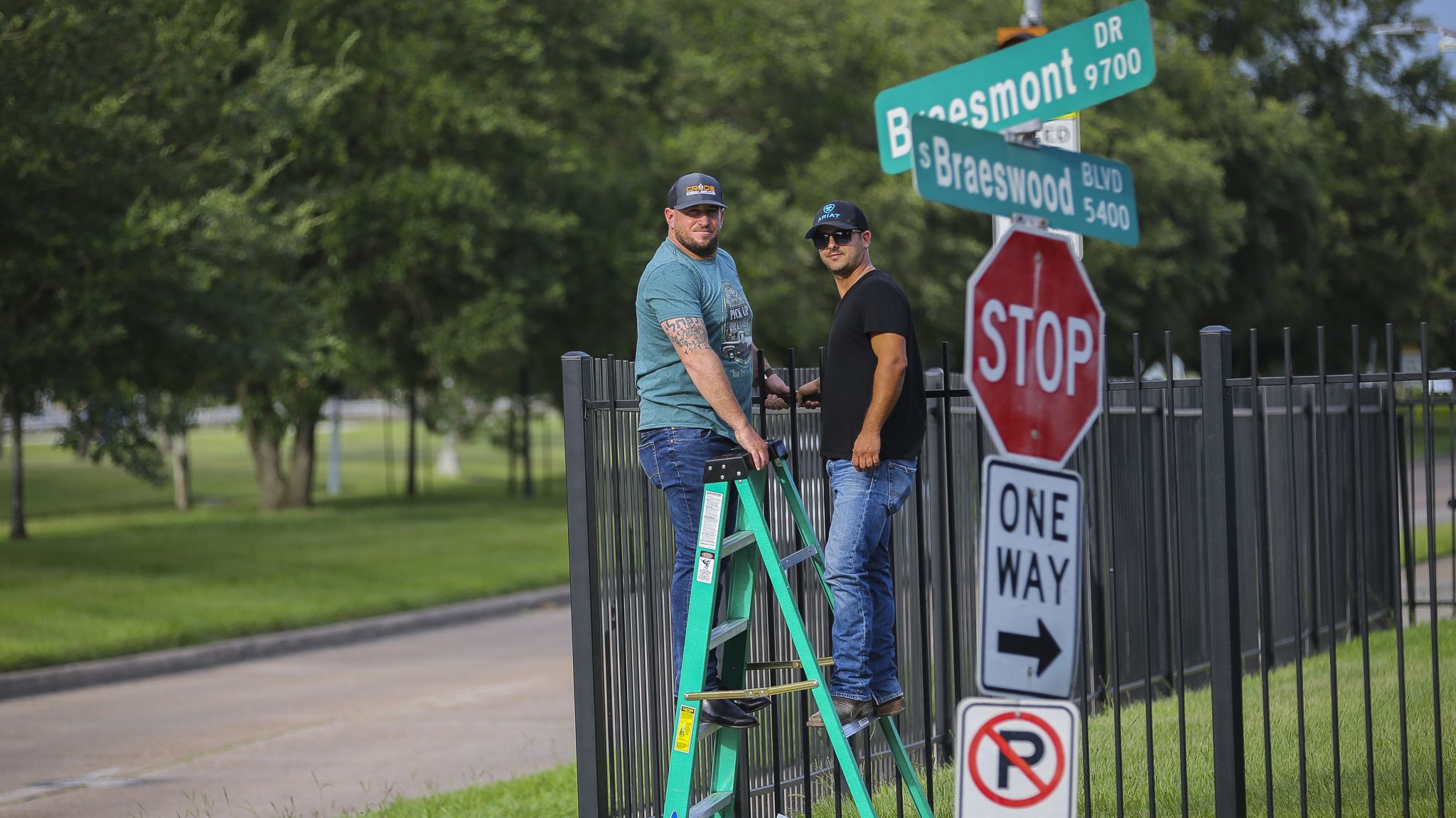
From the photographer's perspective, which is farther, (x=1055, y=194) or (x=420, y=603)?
(x=420, y=603)

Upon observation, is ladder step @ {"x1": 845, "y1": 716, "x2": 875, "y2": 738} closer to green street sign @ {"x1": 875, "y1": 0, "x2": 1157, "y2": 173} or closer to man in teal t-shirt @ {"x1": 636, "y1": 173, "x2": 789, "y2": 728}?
man in teal t-shirt @ {"x1": 636, "y1": 173, "x2": 789, "y2": 728}

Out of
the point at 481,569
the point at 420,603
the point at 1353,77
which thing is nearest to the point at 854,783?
the point at 420,603

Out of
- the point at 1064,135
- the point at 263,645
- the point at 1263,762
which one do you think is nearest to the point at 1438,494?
the point at 263,645

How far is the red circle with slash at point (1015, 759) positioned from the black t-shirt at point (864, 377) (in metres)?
1.69

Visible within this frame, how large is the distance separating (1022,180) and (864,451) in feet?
4.51

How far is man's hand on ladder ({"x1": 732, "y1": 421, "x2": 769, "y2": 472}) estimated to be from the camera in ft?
16.2

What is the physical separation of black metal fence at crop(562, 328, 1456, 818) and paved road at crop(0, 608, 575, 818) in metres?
2.69

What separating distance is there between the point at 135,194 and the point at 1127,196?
1479 centimetres

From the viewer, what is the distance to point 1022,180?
13.3 ft

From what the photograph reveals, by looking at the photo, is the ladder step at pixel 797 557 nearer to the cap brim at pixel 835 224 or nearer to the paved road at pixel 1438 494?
the cap brim at pixel 835 224

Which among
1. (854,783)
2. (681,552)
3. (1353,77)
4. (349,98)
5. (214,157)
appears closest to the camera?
(854,783)

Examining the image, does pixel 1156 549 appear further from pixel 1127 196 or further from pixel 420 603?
pixel 420 603

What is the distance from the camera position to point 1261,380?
5727mm

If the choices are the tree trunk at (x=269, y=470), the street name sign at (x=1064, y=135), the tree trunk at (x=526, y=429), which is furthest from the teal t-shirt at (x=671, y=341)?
the tree trunk at (x=526, y=429)
